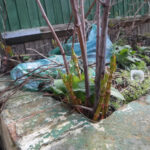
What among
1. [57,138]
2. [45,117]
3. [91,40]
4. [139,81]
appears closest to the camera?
[57,138]

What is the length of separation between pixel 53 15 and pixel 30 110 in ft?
7.73

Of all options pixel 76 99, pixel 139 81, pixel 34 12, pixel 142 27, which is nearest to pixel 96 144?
pixel 76 99

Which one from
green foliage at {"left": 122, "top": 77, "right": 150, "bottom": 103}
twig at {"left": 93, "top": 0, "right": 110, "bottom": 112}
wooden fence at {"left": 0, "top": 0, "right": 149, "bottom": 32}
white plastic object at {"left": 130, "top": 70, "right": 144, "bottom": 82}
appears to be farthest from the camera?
wooden fence at {"left": 0, "top": 0, "right": 149, "bottom": 32}

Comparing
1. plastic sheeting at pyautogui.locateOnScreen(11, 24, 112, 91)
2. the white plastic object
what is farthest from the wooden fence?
the white plastic object

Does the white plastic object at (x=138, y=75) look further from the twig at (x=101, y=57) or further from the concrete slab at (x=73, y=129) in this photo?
the twig at (x=101, y=57)

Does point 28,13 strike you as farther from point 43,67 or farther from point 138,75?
point 138,75

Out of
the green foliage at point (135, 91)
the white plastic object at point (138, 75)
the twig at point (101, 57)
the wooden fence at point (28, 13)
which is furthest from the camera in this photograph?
the wooden fence at point (28, 13)

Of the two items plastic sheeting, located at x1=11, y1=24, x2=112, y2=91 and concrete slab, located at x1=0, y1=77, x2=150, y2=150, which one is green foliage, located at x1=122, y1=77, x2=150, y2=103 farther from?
plastic sheeting, located at x1=11, y1=24, x2=112, y2=91

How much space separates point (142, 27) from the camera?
3.82 metres

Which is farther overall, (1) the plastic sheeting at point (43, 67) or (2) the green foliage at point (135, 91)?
(1) the plastic sheeting at point (43, 67)

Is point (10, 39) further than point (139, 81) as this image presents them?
Yes

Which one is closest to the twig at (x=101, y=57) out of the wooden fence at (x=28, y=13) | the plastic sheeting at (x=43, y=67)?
the plastic sheeting at (x=43, y=67)

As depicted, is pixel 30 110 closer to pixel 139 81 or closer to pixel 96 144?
pixel 96 144

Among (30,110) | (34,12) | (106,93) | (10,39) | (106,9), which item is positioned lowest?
(30,110)
